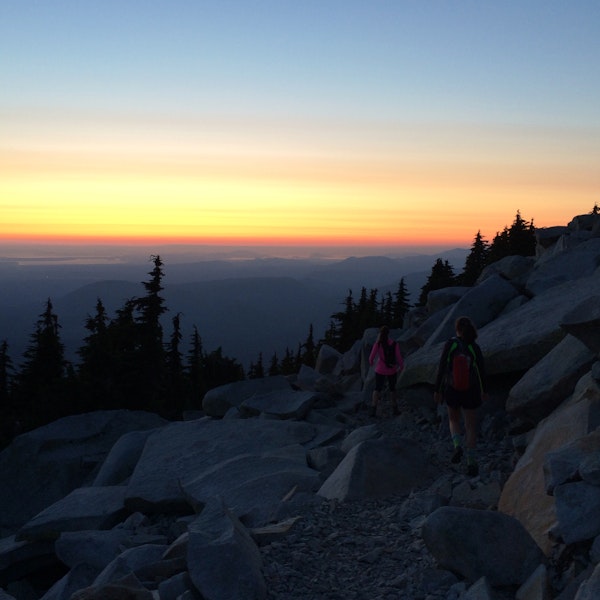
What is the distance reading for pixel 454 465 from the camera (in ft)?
43.9

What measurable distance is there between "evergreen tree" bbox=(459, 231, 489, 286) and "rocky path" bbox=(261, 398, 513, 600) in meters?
36.5

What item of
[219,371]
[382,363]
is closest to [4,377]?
[219,371]

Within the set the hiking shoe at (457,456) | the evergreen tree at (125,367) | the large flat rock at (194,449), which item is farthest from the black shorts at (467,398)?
the evergreen tree at (125,367)

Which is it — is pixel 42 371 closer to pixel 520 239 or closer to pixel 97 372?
pixel 97 372

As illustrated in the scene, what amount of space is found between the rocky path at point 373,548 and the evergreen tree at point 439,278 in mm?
35029

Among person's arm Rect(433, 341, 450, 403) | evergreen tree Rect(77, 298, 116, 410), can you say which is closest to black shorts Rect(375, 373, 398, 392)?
person's arm Rect(433, 341, 450, 403)

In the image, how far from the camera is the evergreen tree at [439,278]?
47594 millimetres

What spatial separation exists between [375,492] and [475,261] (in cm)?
4318

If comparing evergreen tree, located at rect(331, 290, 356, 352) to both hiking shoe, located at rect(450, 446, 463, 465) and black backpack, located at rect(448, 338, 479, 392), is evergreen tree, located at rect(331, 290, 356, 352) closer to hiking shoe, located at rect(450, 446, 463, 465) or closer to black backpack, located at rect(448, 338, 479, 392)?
hiking shoe, located at rect(450, 446, 463, 465)

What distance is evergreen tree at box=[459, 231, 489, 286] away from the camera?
48600mm

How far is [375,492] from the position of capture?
12086 millimetres

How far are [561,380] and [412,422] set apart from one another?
630 cm

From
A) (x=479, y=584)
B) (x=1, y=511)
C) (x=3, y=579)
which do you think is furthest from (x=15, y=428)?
(x=479, y=584)

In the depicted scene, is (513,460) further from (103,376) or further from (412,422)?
(103,376)
